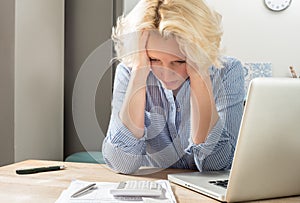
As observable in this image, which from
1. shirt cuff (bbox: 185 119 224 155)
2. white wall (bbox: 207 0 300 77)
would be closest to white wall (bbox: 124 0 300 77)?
white wall (bbox: 207 0 300 77)

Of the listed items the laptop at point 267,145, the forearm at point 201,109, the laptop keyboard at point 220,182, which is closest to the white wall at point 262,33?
the forearm at point 201,109

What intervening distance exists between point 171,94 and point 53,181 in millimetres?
516

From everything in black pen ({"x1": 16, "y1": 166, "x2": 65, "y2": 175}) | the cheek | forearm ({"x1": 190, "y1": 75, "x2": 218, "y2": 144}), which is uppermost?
the cheek

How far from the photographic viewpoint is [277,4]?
10.8 ft

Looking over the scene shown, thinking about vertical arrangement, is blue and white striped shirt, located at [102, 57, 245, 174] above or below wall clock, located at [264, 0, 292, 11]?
below

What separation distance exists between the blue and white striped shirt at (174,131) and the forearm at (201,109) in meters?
0.03

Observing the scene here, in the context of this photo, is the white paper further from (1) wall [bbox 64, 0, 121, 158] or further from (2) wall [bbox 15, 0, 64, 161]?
(1) wall [bbox 64, 0, 121, 158]

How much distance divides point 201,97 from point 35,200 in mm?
577

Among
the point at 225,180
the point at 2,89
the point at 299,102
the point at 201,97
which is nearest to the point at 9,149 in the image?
the point at 2,89

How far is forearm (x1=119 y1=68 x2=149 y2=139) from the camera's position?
1180 mm

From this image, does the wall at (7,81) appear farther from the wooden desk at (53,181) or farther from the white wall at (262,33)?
the white wall at (262,33)

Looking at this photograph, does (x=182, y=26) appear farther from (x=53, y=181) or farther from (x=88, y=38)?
(x=88, y=38)

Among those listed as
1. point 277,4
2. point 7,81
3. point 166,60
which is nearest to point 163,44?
point 166,60

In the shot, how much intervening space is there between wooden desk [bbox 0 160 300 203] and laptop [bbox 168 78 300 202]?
1.8 inches
